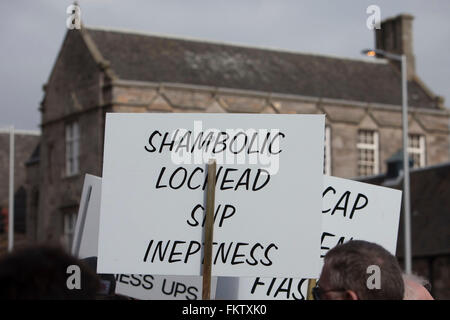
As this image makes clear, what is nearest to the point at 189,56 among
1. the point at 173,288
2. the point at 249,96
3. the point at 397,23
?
the point at 249,96

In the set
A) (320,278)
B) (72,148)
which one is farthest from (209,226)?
(72,148)

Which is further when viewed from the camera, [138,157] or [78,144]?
[78,144]

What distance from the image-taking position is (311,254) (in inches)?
204

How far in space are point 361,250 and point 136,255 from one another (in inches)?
76.5

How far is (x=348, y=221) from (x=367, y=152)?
4178 centimetres

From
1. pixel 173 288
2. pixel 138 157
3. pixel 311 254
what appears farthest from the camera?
pixel 173 288

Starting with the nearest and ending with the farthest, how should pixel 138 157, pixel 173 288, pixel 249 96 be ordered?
pixel 138 157, pixel 173 288, pixel 249 96

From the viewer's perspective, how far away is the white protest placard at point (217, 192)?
209 inches

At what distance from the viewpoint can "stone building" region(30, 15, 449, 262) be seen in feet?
141

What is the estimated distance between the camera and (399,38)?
168 feet

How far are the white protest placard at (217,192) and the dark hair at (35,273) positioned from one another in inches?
100

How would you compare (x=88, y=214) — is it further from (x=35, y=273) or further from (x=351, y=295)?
(x=35, y=273)

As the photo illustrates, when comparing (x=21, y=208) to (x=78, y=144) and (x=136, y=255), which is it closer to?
(x=78, y=144)

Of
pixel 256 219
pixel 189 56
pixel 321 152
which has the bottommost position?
pixel 256 219
